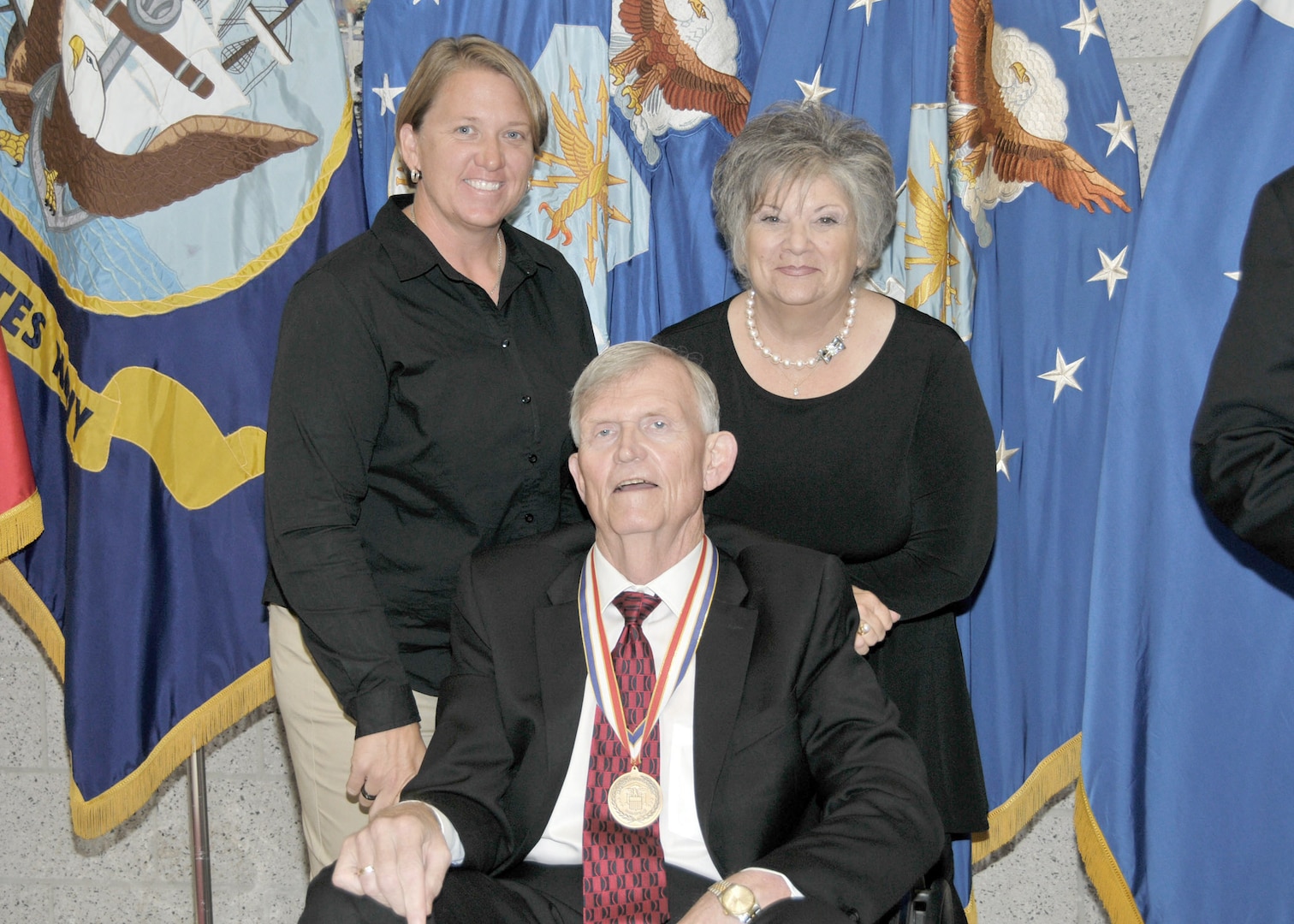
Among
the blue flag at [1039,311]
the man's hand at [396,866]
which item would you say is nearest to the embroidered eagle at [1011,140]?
the blue flag at [1039,311]

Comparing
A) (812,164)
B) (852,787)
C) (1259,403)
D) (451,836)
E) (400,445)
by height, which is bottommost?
(451,836)

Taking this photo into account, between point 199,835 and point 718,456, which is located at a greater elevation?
point 718,456

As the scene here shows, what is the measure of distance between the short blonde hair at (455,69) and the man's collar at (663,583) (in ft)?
2.90

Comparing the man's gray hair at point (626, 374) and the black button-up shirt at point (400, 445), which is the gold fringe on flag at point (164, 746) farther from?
the man's gray hair at point (626, 374)

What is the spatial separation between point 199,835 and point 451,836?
153 centimetres

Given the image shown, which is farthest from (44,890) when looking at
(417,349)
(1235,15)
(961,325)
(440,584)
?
(1235,15)

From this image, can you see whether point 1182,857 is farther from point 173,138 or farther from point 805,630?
point 173,138

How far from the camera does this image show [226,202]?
2.73 metres

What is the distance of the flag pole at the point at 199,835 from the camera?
9.84 ft

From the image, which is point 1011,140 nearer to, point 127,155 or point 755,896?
point 755,896

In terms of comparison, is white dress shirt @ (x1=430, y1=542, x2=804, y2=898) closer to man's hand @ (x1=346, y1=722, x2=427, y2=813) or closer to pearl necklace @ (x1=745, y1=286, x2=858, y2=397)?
man's hand @ (x1=346, y1=722, x2=427, y2=813)

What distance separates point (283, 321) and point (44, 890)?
262 centimetres

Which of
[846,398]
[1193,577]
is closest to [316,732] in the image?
[846,398]

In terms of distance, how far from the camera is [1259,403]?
5.54 ft
